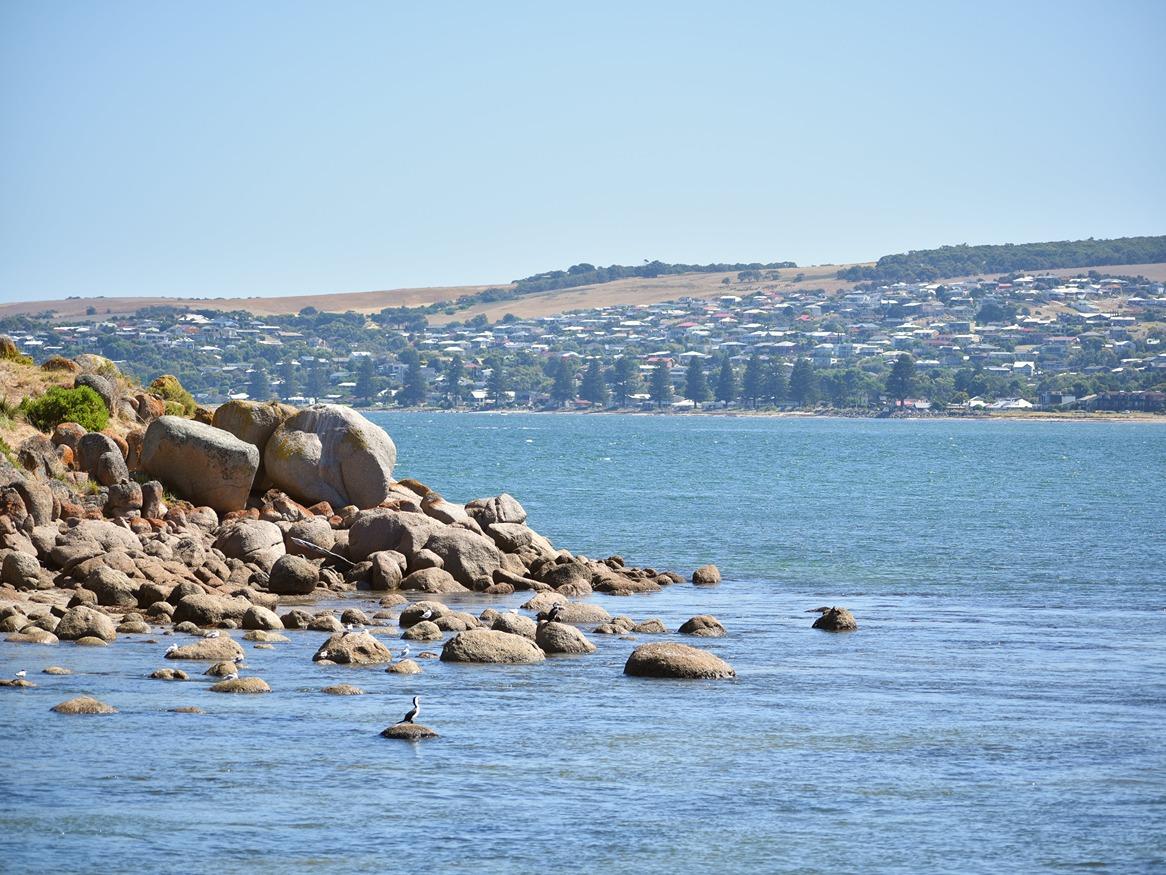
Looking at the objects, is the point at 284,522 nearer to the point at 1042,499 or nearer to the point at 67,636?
the point at 67,636

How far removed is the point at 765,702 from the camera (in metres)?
22.7

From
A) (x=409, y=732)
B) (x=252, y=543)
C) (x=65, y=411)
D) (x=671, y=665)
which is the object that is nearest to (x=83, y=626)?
(x=409, y=732)

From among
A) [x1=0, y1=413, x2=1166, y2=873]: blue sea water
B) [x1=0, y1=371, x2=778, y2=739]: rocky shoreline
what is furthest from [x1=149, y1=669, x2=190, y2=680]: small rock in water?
[x1=0, y1=413, x2=1166, y2=873]: blue sea water

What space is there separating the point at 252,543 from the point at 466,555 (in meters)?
4.44

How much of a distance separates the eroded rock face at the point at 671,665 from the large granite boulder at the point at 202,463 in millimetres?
17579

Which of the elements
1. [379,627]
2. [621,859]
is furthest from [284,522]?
[621,859]

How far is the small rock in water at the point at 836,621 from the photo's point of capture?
30.5 m

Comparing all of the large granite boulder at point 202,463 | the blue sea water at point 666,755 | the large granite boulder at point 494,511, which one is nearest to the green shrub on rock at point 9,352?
the large granite boulder at point 202,463

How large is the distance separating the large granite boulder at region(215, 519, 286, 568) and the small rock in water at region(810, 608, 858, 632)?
11.0 meters

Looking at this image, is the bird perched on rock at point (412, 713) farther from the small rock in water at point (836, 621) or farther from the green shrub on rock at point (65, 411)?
the green shrub on rock at point (65, 411)

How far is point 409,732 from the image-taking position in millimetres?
19828

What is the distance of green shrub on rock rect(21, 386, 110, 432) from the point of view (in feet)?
142

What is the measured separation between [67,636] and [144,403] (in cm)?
2192

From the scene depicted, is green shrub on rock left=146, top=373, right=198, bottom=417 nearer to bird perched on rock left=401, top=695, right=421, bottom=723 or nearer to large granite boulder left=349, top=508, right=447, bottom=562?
large granite boulder left=349, top=508, right=447, bottom=562
